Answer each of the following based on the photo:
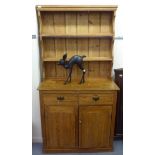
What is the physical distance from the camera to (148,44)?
2.92 feet

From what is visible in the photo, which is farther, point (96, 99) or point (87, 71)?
point (87, 71)

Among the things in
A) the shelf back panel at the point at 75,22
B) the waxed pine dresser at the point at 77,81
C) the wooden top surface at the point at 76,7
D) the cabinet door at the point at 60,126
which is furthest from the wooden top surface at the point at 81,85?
the wooden top surface at the point at 76,7

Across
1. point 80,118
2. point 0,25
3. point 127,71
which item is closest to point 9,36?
point 0,25

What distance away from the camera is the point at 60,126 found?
2.26 m

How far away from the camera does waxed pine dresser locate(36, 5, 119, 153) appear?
2201 mm

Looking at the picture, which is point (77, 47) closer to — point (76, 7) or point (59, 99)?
point (76, 7)

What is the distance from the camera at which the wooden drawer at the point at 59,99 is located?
218 cm

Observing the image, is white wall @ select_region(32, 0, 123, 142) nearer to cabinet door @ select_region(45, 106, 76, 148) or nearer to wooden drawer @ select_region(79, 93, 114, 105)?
cabinet door @ select_region(45, 106, 76, 148)

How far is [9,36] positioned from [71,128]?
164cm

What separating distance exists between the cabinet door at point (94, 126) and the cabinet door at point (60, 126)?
11cm

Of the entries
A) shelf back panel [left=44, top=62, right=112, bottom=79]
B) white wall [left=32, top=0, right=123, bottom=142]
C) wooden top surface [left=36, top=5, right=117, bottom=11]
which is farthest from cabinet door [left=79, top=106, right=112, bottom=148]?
wooden top surface [left=36, top=5, right=117, bottom=11]

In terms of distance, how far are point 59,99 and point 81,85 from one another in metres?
0.31

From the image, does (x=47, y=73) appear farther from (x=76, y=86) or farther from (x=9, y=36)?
(x=9, y=36)

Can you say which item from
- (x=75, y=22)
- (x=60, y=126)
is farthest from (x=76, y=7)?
(x=60, y=126)
